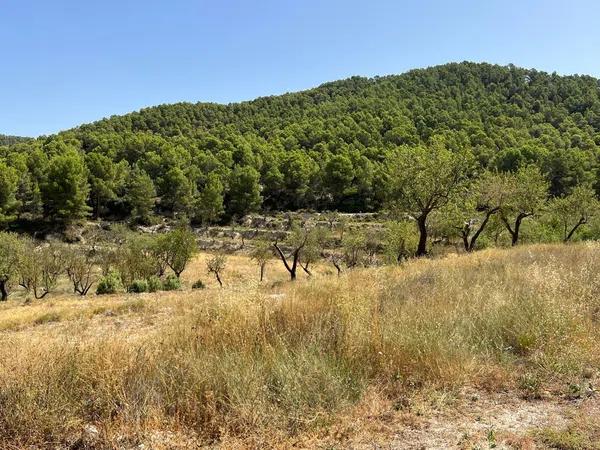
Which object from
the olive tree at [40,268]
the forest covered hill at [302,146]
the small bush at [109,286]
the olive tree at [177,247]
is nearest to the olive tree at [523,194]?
the forest covered hill at [302,146]

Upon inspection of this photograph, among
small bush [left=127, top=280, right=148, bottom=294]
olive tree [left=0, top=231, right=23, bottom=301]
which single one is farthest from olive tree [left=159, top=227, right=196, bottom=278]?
olive tree [left=0, top=231, right=23, bottom=301]

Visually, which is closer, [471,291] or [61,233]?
[471,291]

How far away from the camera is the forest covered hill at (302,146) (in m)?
83.7

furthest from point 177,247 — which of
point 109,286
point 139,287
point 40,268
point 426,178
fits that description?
point 426,178

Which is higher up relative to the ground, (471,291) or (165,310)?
(471,291)

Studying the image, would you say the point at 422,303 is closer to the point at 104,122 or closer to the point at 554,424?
the point at 554,424

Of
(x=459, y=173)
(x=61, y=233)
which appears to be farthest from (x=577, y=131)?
(x=61, y=233)

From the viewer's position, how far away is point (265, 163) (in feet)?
337

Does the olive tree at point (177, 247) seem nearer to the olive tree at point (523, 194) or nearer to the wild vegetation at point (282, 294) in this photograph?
the wild vegetation at point (282, 294)

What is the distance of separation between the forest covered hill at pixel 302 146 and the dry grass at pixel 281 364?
155ft

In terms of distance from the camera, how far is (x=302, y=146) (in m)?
126

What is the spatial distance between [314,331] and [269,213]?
8836cm

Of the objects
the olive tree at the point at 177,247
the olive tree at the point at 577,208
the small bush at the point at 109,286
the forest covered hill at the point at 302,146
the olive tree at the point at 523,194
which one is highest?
the forest covered hill at the point at 302,146

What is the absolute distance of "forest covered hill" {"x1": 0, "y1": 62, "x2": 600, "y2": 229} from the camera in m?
83.7
